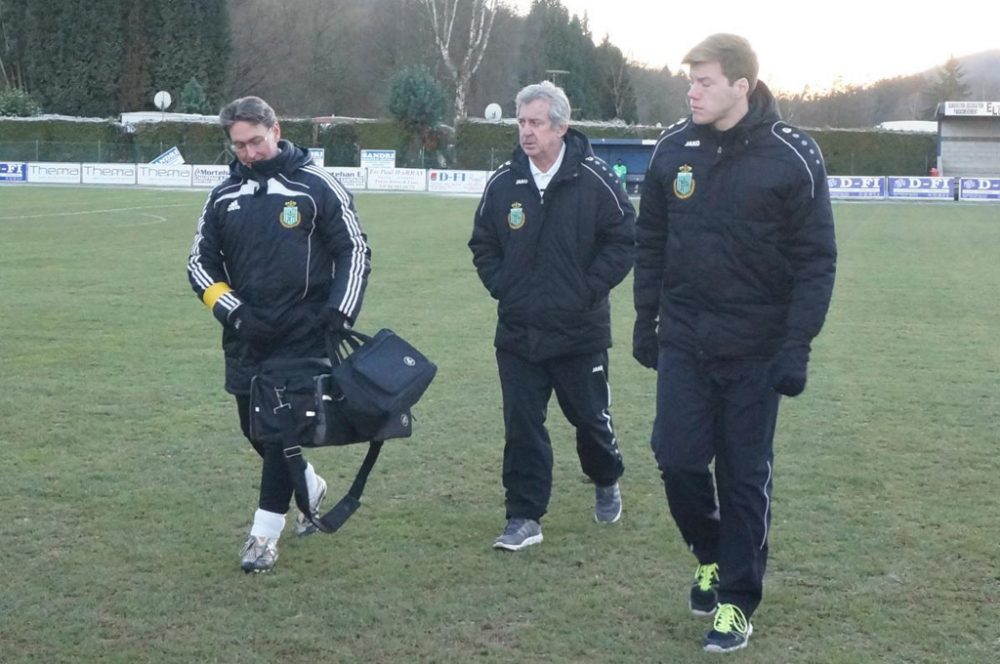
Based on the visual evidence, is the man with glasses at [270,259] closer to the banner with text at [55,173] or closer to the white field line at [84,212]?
the white field line at [84,212]

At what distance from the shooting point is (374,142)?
5578 cm

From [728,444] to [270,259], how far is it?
198cm

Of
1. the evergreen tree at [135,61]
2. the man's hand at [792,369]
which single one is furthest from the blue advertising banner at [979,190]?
the man's hand at [792,369]

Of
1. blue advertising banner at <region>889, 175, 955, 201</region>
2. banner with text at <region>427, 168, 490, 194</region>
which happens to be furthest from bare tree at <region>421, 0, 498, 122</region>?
blue advertising banner at <region>889, 175, 955, 201</region>

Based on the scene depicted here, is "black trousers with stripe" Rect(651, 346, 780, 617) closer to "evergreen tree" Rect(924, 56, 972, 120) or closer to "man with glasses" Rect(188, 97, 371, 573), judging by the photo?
"man with glasses" Rect(188, 97, 371, 573)

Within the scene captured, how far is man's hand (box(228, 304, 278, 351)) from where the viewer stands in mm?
5129

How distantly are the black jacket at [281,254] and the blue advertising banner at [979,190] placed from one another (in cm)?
4260

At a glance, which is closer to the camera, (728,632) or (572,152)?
(728,632)

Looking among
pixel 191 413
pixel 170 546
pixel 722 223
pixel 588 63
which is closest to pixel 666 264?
pixel 722 223

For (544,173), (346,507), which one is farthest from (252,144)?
(346,507)

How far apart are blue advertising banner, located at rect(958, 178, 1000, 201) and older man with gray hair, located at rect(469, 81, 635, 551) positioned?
41847 millimetres

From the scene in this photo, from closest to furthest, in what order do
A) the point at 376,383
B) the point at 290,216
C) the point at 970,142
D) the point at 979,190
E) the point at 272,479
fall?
the point at 376,383
the point at 290,216
the point at 272,479
the point at 979,190
the point at 970,142

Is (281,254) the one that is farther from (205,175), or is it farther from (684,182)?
(205,175)

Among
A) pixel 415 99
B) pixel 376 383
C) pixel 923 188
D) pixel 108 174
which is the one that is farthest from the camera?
pixel 415 99
